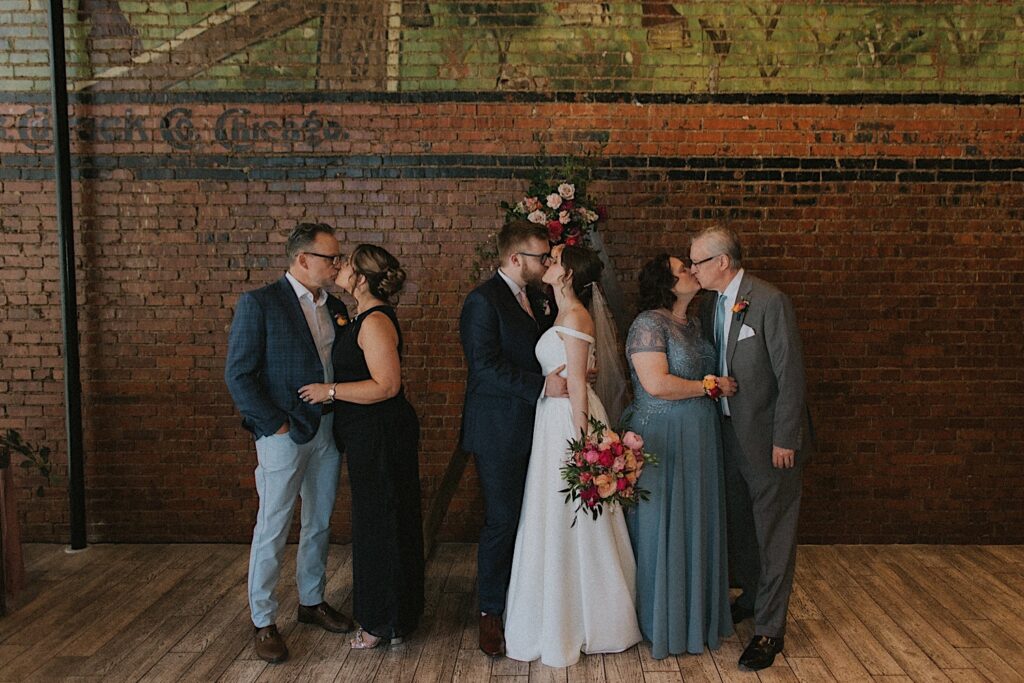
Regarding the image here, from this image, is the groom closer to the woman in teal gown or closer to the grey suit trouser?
the woman in teal gown

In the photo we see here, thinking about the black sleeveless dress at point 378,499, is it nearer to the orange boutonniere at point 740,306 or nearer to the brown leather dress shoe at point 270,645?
the brown leather dress shoe at point 270,645

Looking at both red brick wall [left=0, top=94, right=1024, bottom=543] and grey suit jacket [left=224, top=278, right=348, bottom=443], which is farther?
red brick wall [left=0, top=94, right=1024, bottom=543]

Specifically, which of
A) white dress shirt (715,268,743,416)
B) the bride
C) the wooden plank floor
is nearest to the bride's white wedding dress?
the bride

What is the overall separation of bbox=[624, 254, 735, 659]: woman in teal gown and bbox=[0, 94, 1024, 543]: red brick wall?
59.3 inches

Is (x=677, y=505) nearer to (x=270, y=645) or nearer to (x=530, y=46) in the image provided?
(x=270, y=645)

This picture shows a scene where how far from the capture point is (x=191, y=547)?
18.7ft

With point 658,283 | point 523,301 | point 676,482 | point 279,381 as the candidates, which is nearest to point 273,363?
point 279,381

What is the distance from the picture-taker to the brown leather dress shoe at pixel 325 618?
4.42 metres

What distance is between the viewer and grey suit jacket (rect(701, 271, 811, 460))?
3.97 meters

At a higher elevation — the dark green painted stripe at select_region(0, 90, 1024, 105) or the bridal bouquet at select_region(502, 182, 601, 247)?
the dark green painted stripe at select_region(0, 90, 1024, 105)

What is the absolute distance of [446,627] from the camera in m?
4.48

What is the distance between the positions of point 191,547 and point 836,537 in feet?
13.7

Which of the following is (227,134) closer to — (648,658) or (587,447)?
(587,447)

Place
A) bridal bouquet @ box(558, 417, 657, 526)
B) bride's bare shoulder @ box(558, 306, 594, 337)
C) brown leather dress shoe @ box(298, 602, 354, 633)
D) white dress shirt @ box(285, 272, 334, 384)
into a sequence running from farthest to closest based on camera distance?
1. brown leather dress shoe @ box(298, 602, 354, 633)
2. white dress shirt @ box(285, 272, 334, 384)
3. bride's bare shoulder @ box(558, 306, 594, 337)
4. bridal bouquet @ box(558, 417, 657, 526)
